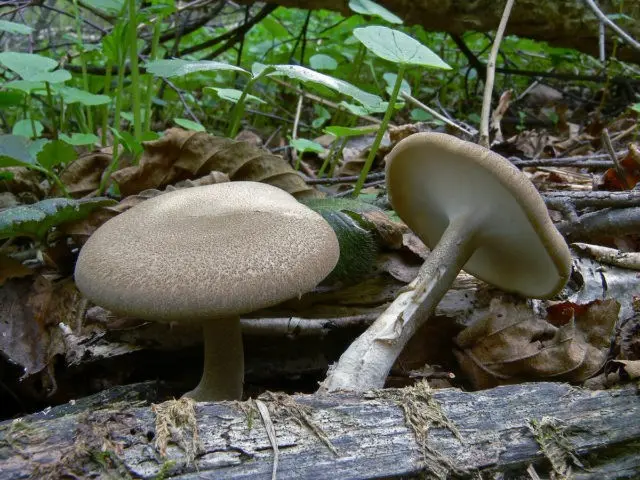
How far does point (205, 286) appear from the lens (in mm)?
1337

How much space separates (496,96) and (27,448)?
510cm

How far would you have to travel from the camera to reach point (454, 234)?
191 centimetres

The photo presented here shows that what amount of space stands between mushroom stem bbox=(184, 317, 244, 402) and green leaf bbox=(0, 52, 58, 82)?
1.50 metres

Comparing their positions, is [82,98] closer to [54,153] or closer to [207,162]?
[54,153]

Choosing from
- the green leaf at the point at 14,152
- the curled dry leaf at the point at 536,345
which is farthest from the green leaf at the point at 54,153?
the curled dry leaf at the point at 536,345

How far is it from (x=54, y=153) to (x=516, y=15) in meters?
3.30

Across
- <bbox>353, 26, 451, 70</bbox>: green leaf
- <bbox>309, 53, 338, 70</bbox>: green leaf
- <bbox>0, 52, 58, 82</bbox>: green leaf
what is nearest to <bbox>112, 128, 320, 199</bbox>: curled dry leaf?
<bbox>0, 52, 58, 82</bbox>: green leaf

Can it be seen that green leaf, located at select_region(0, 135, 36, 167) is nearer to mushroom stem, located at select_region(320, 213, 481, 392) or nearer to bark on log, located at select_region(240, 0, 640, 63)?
mushroom stem, located at select_region(320, 213, 481, 392)

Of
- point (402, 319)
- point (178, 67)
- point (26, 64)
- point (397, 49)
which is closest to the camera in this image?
point (402, 319)

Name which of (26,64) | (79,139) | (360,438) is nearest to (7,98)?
(26,64)

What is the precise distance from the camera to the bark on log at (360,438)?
1070 mm

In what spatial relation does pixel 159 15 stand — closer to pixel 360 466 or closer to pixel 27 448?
pixel 27 448

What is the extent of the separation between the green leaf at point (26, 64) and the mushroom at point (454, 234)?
163 centimetres

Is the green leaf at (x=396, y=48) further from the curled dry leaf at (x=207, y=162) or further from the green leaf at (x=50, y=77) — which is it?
the green leaf at (x=50, y=77)
